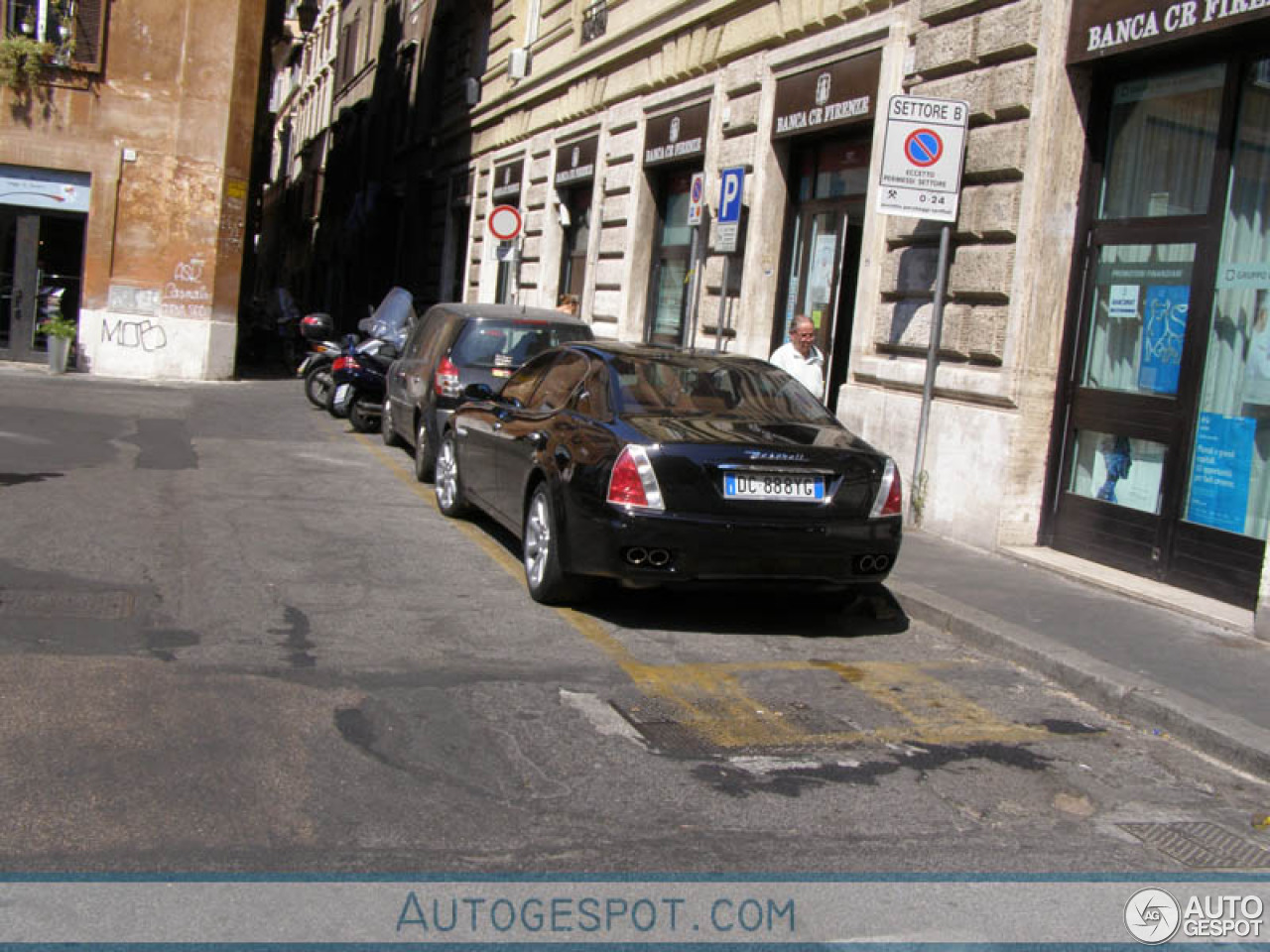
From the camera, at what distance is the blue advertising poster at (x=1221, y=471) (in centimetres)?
841

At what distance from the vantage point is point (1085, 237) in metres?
9.99

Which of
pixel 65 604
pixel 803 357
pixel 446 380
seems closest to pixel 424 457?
pixel 446 380

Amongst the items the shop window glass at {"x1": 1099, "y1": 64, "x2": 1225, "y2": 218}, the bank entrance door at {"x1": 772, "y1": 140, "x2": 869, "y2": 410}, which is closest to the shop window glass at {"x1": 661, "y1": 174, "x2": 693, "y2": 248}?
the bank entrance door at {"x1": 772, "y1": 140, "x2": 869, "y2": 410}

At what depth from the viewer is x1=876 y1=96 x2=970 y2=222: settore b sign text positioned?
10.2m

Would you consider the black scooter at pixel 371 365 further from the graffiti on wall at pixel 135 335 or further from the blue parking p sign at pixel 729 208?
the graffiti on wall at pixel 135 335

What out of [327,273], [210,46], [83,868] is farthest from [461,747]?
[327,273]

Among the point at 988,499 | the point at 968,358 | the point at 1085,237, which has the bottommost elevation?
the point at 988,499

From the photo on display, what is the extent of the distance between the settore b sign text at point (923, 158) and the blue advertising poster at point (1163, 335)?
5.76ft

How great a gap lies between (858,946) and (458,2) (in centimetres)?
3001

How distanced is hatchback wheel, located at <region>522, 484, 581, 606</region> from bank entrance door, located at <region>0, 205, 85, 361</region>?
1667 cm

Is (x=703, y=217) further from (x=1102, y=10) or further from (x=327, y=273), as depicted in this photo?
(x=327, y=273)

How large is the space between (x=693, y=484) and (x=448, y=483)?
391cm

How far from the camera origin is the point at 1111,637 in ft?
24.2
